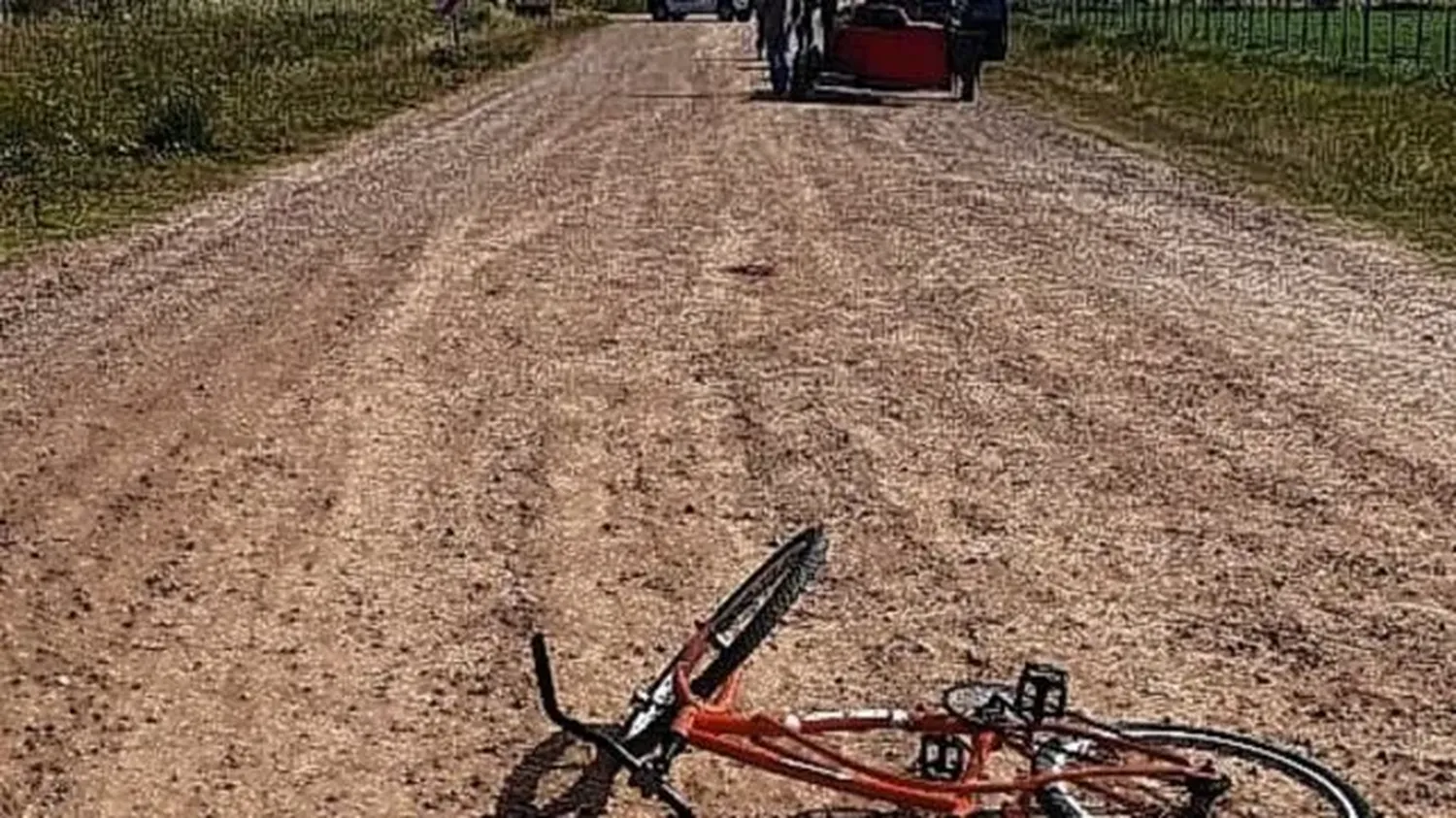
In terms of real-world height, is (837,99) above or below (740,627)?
below

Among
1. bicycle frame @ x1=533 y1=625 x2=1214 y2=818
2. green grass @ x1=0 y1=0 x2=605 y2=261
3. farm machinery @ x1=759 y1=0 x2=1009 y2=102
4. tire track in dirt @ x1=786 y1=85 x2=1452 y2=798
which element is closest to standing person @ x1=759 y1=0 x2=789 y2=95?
farm machinery @ x1=759 y1=0 x2=1009 y2=102

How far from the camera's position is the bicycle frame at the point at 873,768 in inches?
176

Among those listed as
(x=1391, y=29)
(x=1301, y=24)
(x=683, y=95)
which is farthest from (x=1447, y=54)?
(x=1301, y=24)

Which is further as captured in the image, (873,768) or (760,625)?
(760,625)

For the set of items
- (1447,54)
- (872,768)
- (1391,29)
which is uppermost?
(872,768)

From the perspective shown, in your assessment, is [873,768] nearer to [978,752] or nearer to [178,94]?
[978,752]

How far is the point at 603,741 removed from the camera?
4625 millimetres

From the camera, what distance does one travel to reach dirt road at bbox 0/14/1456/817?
17.4 ft

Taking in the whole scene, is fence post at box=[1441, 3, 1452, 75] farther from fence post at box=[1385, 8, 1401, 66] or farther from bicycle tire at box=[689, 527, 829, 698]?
bicycle tire at box=[689, 527, 829, 698]

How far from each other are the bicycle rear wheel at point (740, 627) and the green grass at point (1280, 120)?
8.90 metres

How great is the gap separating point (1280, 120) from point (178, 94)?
1045 centimetres

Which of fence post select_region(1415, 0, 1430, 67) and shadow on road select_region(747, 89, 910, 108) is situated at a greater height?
shadow on road select_region(747, 89, 910, 108)

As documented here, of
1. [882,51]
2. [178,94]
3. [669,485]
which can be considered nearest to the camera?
[669,485]

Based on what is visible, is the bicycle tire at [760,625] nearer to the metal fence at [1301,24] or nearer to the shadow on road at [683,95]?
the shadow on road at [683,95]
